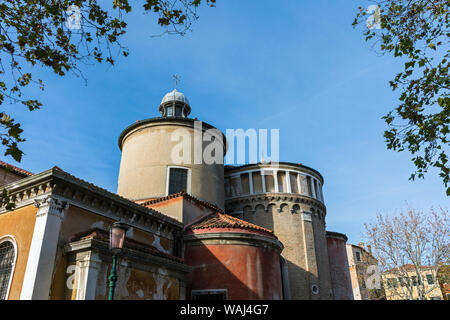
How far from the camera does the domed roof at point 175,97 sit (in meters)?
24.6

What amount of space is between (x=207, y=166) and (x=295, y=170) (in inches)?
284

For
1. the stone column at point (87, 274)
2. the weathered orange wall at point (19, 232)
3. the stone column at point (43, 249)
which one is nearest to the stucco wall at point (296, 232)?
the stone column at point (87, 274)

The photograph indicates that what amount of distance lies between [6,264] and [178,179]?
988cm

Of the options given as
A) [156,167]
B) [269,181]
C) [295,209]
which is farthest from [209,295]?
[269,181]

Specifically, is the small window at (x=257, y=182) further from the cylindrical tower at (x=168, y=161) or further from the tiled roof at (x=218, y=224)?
the tiled roof at (x=218, y=224)

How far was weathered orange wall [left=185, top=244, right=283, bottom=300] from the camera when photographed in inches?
557

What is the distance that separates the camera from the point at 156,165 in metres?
19.9

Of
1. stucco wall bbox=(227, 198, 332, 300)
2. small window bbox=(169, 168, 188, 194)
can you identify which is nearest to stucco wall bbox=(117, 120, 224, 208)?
small window bbox=(169, 168, 188, 194)

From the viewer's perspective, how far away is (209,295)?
14109 mm

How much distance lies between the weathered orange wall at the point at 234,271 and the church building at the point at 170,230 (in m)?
0.04

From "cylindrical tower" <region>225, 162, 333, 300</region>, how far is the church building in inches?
2.7

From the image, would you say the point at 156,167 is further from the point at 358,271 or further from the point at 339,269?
the point at 358,271

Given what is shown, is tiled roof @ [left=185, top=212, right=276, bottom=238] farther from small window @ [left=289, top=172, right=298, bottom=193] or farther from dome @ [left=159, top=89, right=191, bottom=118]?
dome @ [left=159, top=89, right=191, bottom=118]
